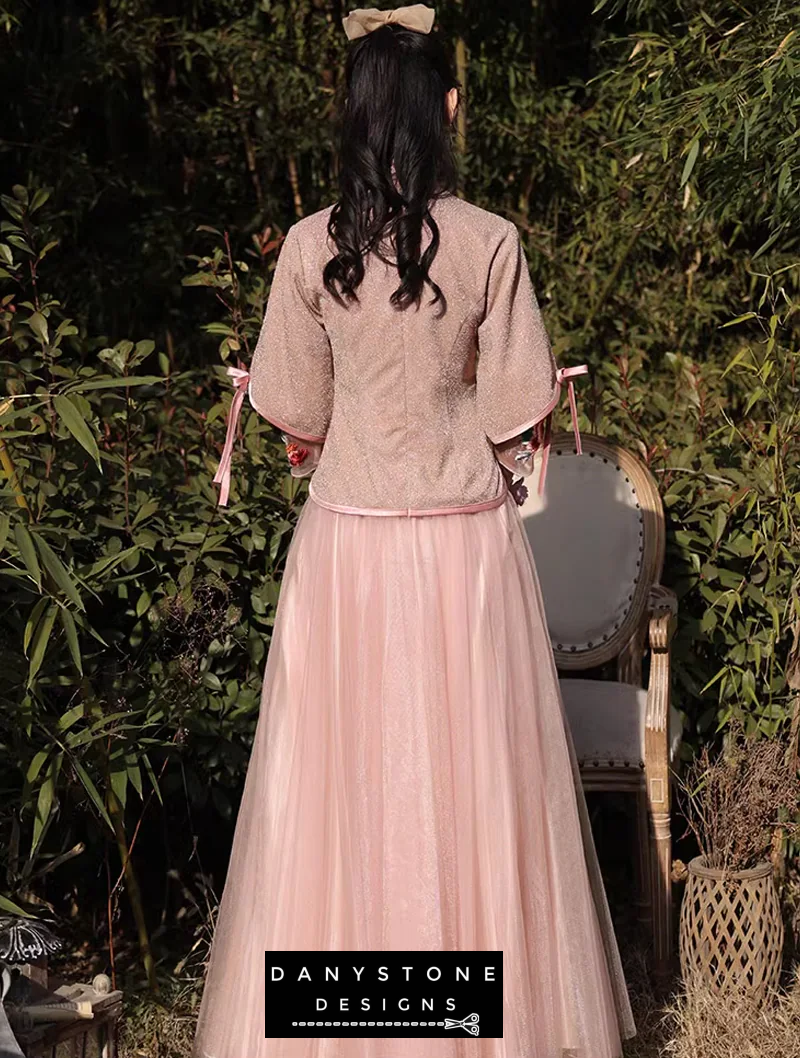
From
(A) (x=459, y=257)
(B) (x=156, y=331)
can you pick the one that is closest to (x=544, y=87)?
(B) (x=156, y=331)

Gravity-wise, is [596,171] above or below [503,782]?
above

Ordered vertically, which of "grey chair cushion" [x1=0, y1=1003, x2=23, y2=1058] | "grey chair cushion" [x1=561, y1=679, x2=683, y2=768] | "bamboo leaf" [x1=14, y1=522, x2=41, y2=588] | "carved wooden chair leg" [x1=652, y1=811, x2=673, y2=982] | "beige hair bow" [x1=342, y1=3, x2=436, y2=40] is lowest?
"carved wooden chair leg" [x1=652, y1=811, x2=673, y2=982]

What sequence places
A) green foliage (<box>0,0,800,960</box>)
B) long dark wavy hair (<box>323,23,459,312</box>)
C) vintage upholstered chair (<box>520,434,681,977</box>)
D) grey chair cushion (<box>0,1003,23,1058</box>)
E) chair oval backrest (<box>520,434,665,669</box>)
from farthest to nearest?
chair oval backrest (<box>520,434,665,669</box>) → vintage upholstered chair (<box>520,434,681,977</box>) → green foliage (<box>0,0,800,960</box>) → long dark wavy hair (<box>323,23,459,312</box>) → grey chair cushion (<box>0,1003,23,1058</box>)

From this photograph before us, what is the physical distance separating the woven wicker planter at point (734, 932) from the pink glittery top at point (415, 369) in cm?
103

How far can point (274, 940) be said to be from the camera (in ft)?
7.82

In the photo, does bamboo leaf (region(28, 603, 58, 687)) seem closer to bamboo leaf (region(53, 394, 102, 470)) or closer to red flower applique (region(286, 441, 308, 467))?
bamboo leaf (region(53, 394, 102, 470))

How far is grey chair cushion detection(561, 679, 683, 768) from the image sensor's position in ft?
10.2

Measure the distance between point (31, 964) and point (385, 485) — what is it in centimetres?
94

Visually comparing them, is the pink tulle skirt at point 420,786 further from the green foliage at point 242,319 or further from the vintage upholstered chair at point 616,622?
the vintage upholstered chair at point 616,622

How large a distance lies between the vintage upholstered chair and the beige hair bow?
127cm

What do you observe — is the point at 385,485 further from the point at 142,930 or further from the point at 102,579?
the point at 142,930

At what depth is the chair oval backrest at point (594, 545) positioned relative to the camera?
127 inches

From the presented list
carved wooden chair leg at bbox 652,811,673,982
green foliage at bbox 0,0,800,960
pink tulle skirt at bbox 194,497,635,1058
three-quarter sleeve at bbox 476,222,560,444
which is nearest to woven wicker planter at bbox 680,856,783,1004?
carved wooden chair leg at bbox 652,811,673,982

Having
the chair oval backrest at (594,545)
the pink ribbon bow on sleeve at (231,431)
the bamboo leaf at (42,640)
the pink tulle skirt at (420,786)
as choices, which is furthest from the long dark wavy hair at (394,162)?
the chair oval backrest at (594,545)
